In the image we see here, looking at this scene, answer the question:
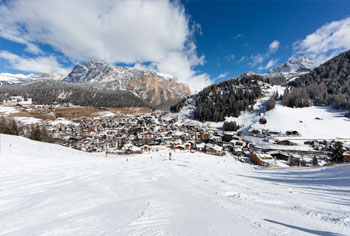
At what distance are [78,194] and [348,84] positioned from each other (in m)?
160

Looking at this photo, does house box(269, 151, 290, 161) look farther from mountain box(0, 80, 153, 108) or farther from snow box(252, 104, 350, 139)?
mountain box(0, 80, 153, 108)

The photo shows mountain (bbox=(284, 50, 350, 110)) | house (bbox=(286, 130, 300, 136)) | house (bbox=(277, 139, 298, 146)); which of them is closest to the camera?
house (bbox=(277, 139, 298, 146))

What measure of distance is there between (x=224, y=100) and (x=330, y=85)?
3140 inches

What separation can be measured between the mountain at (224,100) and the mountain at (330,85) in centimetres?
2453

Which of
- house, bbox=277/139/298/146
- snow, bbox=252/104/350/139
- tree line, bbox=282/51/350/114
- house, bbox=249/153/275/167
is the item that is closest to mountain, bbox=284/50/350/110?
tree line, bbox=282/51/350/114

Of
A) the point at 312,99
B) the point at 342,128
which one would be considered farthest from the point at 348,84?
the point at 342,128

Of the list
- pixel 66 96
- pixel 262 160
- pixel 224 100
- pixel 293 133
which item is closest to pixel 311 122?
pixel 293 133

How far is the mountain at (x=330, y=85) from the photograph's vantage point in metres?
88.5

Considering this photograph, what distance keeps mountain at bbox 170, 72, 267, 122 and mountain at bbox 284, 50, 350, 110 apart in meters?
24.5

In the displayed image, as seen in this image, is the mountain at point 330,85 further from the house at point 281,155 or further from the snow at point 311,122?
the house at point 281,155

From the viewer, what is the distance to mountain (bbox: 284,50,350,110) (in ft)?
290

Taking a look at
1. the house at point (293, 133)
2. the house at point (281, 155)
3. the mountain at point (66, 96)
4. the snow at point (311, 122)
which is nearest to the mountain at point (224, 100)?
the snow at point (311, 122)

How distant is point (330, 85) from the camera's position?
365ft

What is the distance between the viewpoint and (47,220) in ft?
9.34
